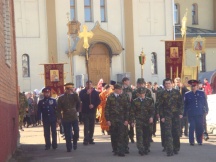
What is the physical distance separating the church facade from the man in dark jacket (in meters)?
21.6

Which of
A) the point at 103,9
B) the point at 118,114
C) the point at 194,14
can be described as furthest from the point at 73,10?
the point at 118,114

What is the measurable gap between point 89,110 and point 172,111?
4.05 metres

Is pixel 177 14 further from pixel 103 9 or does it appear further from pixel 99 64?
pixel 99 64

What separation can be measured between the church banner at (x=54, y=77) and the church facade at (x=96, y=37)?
14.3 meters

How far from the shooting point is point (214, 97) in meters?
22.1

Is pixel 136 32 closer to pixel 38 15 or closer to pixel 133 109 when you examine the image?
pixel 38 15

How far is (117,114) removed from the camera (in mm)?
15453

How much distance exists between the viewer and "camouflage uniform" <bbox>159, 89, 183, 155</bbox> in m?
15.2

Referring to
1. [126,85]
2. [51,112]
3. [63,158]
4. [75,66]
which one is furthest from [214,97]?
[75,66]

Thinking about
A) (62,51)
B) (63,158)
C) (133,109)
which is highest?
(62,51)

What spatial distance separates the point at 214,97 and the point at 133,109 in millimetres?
7392

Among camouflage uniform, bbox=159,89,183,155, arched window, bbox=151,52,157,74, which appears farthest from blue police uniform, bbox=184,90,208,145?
arched window, bbox=151,52,157,74

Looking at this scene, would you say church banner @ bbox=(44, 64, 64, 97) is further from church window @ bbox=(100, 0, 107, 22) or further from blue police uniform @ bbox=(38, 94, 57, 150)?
church window @ bbox=(100, 0, 107, 22)

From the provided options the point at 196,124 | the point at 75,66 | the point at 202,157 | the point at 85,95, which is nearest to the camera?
the point at 202,157
